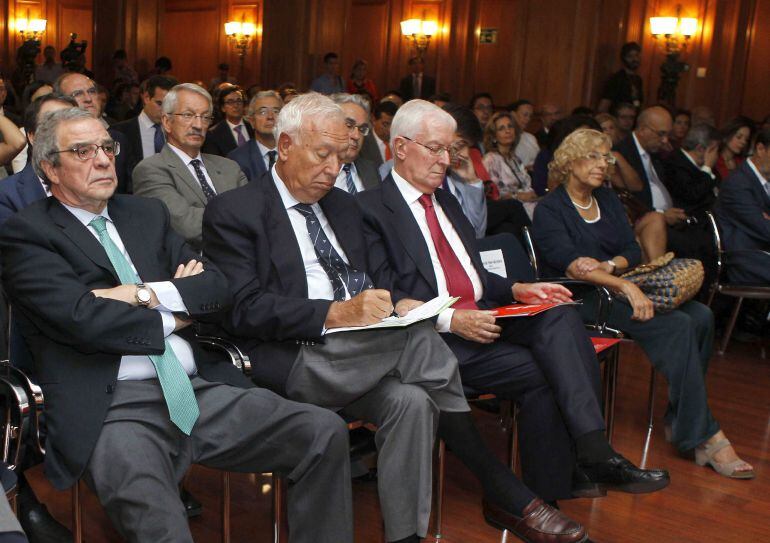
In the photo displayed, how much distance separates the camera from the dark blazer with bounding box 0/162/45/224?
2.96m

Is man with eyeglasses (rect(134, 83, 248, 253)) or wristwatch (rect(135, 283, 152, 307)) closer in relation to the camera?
wristwatch (rect(135, 283, 152, 307))

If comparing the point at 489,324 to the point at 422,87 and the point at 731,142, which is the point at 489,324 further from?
the point at 422,87

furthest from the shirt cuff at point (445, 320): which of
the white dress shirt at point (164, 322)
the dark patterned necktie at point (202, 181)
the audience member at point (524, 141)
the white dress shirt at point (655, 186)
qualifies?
the audience member at point (524, 141)

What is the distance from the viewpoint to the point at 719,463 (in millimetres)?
3830

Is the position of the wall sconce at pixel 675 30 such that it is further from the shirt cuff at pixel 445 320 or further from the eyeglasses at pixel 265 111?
the shirt cuff at pixel 445 320

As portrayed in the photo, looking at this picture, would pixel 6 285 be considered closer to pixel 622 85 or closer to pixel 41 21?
pixel 622 85

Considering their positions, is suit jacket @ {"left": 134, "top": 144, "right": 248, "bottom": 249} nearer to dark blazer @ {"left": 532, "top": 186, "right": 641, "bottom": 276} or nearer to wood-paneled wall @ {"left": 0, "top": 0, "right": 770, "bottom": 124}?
dark blazer @ {"left": 532, "top": 186, "right": 641, "bottom": 276}

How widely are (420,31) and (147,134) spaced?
8.45m

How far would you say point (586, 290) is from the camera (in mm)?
4102

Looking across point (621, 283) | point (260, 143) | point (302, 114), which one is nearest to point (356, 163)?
point (260, 143)

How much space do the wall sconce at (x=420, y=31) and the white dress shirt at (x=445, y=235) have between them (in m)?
10.3

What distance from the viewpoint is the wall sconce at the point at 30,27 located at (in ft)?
54.5

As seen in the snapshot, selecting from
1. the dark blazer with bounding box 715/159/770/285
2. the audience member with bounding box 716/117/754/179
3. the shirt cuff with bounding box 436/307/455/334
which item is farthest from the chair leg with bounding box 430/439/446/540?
the audience member with bounding box 716/117/754/179

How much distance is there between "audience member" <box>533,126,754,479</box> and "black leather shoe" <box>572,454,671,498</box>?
0.97 meters
